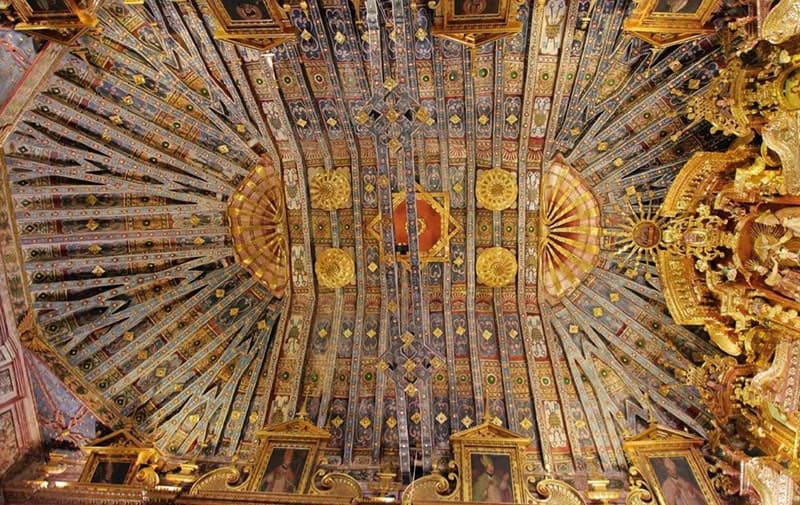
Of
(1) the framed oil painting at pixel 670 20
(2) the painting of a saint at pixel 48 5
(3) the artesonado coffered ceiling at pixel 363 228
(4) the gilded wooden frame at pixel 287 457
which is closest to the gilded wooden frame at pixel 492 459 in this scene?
(3) the artesonado coffered ceiling at pixel 363 228

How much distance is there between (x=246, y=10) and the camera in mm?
9016

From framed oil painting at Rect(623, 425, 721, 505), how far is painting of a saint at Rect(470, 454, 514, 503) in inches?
107

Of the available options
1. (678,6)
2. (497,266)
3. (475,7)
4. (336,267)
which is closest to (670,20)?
(678,6)

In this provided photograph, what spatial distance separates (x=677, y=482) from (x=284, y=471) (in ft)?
26.5

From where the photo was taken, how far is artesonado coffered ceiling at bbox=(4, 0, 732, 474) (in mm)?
9852

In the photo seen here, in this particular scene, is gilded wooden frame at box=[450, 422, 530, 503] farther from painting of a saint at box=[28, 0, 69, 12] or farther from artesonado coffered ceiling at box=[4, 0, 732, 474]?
painting of a saint at box=[28, 0, 69, 12]

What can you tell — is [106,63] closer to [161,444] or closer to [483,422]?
[161,444]

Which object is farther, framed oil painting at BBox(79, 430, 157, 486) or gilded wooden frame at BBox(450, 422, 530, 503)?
framed oil painting at BBox(79, 430, 157, 486)

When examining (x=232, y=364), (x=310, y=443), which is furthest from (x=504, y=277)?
(x=232, y=364)

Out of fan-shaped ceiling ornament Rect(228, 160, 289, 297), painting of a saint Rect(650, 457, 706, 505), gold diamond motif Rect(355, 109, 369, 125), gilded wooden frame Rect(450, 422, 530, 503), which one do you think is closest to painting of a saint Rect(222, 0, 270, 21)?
gold diamond motif Rect(355, 109, 369, 125)

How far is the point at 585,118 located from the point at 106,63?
33.7 feet

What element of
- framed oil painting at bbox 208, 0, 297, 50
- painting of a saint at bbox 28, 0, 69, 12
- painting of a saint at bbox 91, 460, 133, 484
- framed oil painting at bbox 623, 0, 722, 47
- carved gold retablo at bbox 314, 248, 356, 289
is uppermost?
framed oil painting at bbox 208, 0, 297, 50

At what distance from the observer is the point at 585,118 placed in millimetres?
10500

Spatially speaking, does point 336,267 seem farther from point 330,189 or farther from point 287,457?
point 287,457
